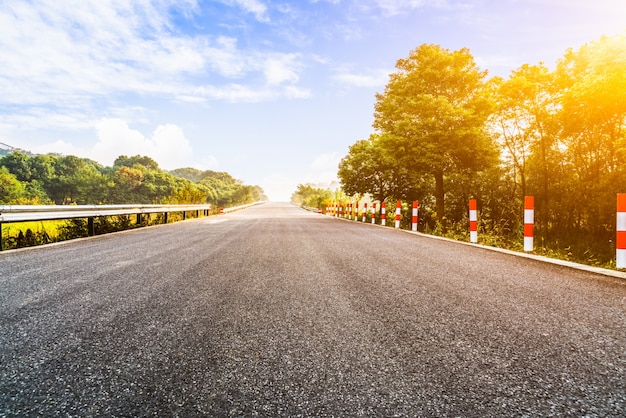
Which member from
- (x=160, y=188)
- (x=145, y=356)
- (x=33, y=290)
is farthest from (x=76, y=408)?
(x=160, y=188)

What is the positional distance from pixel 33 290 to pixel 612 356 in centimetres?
426

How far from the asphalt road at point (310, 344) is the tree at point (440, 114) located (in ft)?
34.5

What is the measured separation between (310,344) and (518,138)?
1868 cm

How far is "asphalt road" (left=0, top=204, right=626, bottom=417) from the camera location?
4.50 feet

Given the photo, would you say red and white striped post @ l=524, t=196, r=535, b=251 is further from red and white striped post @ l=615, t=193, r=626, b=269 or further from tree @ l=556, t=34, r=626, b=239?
tree @ l=556, t=34, r=626, b=239

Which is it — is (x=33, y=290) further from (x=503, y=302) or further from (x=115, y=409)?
(x=503, y=302)

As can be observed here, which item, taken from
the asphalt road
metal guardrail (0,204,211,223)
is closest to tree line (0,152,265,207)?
metal guardrail (0,204,211,223)

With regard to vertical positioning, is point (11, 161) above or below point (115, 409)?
above

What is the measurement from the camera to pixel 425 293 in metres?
3.08

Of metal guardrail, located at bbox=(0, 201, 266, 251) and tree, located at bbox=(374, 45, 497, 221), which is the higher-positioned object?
tree, located at bbox=(374, 45, 497, 221)

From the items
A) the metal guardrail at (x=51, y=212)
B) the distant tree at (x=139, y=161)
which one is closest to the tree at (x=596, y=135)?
the metal guardrail at (x=51, y=212)

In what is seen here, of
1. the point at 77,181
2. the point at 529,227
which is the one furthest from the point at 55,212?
the point at 77,181

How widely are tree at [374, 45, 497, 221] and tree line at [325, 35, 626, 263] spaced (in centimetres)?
4

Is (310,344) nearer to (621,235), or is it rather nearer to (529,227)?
(621,235)
